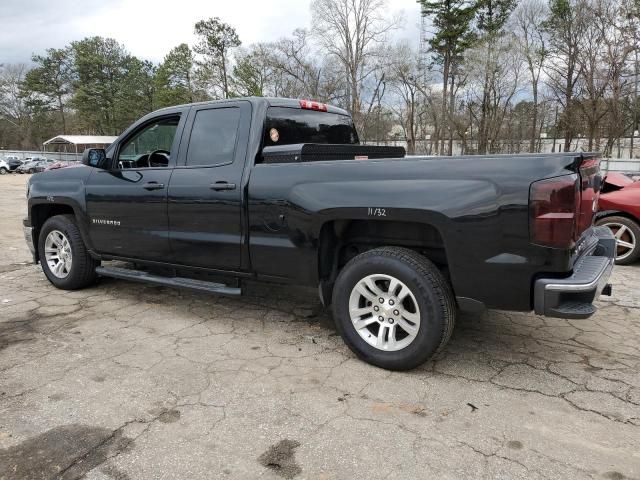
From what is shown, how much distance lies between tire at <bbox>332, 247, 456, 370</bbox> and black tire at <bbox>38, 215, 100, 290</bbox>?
3.11m

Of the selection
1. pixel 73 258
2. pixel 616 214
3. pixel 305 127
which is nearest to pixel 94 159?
pixel 73 258

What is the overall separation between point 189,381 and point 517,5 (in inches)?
1792

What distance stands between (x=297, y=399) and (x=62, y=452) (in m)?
1.29

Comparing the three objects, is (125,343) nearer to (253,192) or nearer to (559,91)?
(253,192)

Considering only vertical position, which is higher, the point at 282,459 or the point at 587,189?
the point at 587,189

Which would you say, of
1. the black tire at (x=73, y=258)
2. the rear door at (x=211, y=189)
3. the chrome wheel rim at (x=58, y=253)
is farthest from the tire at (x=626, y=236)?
the chrome wheel rim at (x=58, y=253)

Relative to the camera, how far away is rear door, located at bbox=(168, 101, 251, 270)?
3.95 metres

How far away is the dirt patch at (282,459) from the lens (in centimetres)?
234

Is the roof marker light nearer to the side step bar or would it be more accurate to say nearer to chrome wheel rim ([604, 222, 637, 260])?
the side step bar

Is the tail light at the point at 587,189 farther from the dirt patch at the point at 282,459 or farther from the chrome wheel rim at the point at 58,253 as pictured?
the chrome wheel rim at the point at 58,253

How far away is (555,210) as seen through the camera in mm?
2729

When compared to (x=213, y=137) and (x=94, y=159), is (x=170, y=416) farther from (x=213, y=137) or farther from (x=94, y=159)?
(x=94, y=159)

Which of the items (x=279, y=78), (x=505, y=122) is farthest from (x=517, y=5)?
(x=279, y=78)

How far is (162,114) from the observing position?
4.62 m
